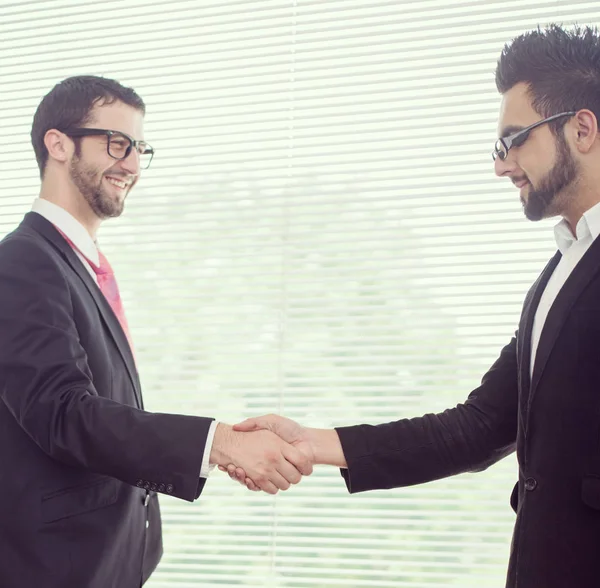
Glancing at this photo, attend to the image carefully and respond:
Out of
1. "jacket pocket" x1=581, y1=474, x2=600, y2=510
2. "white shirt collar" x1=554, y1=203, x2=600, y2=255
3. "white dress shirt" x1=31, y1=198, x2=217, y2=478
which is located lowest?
"jacket pocket" x1=581, y1=474, x2=600, y2=510

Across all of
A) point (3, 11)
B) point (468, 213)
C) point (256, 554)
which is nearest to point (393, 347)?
point (468, 213)

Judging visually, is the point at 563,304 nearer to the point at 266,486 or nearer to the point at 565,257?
the point at 565,257

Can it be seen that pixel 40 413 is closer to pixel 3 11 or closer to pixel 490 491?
pixel 490 491

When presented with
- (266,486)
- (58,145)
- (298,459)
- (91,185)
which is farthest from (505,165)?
(58,145)

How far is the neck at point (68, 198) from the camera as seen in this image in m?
2.21

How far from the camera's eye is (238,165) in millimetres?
2816

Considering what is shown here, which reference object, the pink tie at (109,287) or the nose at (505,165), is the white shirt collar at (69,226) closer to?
the pink tie at (109,287)

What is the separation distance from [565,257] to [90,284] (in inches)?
49.7

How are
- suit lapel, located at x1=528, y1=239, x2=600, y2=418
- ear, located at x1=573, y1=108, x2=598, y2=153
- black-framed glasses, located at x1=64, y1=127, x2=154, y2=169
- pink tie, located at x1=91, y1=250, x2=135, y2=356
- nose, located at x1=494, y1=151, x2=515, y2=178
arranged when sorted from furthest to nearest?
black-framed glasses, located at x1=64, y1=127, x2=154, y2=169 → pink tie, located at x1=91, y1=250, x2=135, y2=356 → nose, located at x1=494, y1=151, x2=515, y2=178 → ear, located at x1=573, y1=108, x2=598, y2=153 → suit lapel, located at x1=528, y1=239, x2=600, y2=418

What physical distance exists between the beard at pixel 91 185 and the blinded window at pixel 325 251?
653mm

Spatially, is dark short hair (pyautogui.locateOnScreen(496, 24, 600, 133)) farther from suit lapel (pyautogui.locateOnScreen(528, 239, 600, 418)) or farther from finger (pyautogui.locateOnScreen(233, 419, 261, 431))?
finger (pyautogui.locateOnScreen(233, 419, 261, 431))

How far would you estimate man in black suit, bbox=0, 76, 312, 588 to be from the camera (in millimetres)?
1730

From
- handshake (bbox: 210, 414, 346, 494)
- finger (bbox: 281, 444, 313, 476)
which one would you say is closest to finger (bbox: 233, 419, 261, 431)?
handshake (bbox: 210, 414, 346, 494)

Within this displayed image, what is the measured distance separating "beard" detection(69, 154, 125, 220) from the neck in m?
0.02
